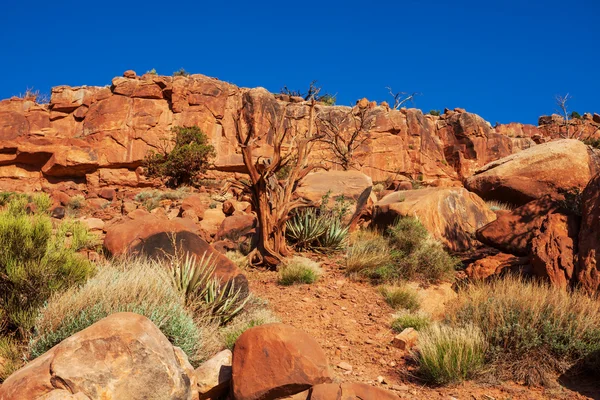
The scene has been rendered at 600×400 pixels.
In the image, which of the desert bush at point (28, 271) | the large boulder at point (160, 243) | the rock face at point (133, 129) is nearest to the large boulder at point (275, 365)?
the desert bush at point (28, 271)

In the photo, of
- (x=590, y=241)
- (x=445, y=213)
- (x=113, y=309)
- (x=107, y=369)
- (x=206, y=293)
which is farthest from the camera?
(x=445, y=213)

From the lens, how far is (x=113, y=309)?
15.0 ft

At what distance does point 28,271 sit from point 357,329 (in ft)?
13.5

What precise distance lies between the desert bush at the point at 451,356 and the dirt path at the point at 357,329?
12 cm

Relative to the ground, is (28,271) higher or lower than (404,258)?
higher

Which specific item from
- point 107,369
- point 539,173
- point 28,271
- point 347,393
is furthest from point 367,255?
point 539,173

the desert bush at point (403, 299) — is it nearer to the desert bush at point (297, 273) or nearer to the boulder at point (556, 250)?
the desert bush at point (297, 273)

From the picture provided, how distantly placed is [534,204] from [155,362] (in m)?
8.05

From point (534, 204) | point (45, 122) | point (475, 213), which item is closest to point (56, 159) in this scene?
point (45, 122)

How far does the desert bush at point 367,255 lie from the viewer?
8.99 meters

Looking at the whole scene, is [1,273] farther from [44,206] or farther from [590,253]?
[44,206]

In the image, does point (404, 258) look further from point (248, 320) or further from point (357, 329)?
point (248, 320)

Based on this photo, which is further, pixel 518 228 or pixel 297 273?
pixel 518 228

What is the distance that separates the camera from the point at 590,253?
21.7ft
